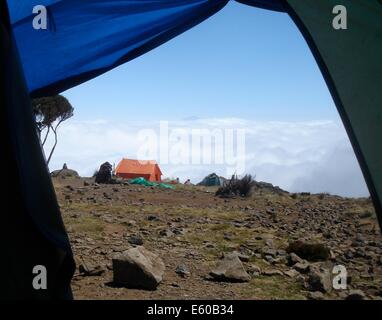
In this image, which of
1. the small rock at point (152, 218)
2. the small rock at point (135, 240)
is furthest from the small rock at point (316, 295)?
the small rock at point (152, 218)

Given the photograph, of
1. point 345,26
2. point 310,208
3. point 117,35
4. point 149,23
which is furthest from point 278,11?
point 310,208

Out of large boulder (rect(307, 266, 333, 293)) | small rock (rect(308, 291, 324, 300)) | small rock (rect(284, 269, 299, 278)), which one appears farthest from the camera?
small rock (rect(284, 269, 299, 278))

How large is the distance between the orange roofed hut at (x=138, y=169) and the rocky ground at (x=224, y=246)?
7.82m

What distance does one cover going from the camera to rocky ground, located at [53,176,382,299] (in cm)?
425

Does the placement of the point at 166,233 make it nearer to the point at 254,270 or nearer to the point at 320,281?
the point at 254,270

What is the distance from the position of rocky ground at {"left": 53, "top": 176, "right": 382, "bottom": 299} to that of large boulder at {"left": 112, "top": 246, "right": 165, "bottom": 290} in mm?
77

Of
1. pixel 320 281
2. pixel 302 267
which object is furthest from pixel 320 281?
pixel 302 267

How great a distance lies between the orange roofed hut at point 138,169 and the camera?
19.4 meters

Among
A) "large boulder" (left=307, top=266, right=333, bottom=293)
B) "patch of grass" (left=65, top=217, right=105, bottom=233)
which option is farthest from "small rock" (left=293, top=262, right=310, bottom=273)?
"patch of grass" (left=65, top=217, right=105, bottom=233)

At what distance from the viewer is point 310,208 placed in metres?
11.6

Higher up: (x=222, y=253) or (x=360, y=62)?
(x=360, y=62)

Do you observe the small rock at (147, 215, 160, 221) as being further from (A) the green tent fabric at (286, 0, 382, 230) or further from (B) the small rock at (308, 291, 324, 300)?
(A) the green tent fabric at (286, 0, 382, 230)

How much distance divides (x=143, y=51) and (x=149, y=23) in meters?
0.25
